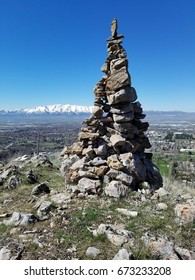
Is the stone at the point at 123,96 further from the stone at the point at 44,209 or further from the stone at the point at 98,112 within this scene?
the stone at the point at 44,209

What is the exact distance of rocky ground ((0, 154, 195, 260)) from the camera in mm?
6539

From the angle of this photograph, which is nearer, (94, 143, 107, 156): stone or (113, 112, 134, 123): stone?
(94, 143, 107, 156): stone

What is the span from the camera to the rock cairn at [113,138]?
1121 centimetres

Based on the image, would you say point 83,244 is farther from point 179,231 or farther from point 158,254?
point 179,231

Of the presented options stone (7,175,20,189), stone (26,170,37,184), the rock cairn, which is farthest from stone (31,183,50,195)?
stone (26,170,37,184)

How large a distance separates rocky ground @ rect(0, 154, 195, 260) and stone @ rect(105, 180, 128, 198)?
0.18 metres

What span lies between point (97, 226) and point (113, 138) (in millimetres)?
4952

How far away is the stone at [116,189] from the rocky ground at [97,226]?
178 millimetres

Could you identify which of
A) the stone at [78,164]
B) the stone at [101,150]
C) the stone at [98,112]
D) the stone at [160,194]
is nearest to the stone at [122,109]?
the stone at [98,112]

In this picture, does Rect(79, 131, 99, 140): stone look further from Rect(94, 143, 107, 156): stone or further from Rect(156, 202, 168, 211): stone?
Rect(156, 202, 168, 211): stone

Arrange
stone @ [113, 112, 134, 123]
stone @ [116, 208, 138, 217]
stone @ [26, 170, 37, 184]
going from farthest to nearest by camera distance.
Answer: stone @ [26, 170, 37, 184] → stone @ [113, 112, 134, 123] → stone @ [116, 208, 138, 217]

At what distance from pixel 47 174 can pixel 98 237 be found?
8537 millimetres

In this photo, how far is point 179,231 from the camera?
7516 mm

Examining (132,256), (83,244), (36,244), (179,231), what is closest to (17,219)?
(36,244)
